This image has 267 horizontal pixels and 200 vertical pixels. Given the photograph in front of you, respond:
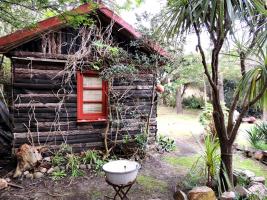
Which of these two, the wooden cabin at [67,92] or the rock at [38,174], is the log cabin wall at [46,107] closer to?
the wooden cabin at [67,92]

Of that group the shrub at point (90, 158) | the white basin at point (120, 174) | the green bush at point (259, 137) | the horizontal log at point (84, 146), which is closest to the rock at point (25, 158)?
the horizontal log at point (84, 146)

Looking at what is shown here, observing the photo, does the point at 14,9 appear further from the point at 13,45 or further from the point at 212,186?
the point at 212,186

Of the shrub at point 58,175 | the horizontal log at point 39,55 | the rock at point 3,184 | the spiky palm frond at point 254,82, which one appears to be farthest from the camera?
the horizontal log at point 39,55

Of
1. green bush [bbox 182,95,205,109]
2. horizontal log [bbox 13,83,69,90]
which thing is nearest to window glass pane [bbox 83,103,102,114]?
horizontal log [bbox 13,83,69,90]

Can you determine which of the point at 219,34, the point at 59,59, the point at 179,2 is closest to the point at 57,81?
the point at 59,59

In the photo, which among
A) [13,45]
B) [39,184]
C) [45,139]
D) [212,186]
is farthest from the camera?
[45,139]

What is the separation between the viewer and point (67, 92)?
20.2 feet

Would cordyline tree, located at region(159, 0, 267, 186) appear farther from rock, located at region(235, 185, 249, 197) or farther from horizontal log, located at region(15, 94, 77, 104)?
horizontal log, located at region(15, 94, 77, 104)

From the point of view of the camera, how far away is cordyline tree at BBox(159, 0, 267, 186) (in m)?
3.41

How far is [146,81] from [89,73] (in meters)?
1.73

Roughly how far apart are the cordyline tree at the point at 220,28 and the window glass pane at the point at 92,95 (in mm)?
2862

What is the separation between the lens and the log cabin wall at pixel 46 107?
5.71m

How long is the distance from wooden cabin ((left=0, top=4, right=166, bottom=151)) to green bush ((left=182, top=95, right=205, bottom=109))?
36.4ft

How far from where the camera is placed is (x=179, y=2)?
3.82 metres
